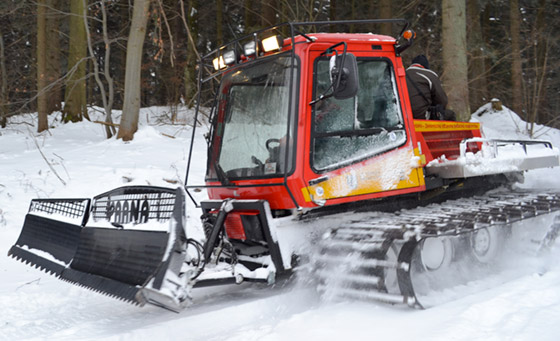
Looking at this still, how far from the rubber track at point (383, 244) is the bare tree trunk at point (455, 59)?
188 inches

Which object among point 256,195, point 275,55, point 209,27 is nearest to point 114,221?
point 256,195

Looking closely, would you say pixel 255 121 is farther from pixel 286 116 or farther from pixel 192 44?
pixel 192 44

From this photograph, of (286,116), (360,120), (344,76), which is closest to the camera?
(344,76)

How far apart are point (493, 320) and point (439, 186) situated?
2024 millimetres

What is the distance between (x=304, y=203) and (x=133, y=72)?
7.37 m

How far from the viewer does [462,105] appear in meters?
9.54

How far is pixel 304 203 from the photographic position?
4367 millimetres

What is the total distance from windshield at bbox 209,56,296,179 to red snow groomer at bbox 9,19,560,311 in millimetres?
15

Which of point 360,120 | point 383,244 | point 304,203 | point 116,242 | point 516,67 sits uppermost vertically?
point 516,67

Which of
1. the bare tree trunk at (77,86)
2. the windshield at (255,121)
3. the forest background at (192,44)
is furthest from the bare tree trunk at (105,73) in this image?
the windshield at (255,121)

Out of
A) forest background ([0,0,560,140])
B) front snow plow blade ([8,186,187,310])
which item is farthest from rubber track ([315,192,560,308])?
forest background ([0,0,560,140])

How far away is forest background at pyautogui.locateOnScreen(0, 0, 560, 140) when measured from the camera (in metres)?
10.4

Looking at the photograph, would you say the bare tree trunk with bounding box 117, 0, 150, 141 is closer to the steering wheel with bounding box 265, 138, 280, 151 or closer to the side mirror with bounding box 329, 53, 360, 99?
the steering wheel with bounding box 265, 138, 280, 151

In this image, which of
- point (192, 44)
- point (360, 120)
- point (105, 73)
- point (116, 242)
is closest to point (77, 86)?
point (105, 73)
